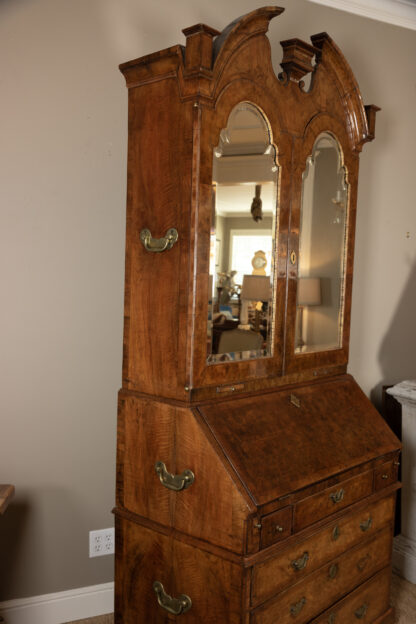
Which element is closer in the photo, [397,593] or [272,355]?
[272,355]

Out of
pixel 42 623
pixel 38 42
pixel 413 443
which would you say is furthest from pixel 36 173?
pixel 413 443

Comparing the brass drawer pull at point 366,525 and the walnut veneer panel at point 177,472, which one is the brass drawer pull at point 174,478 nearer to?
the walnut veneer panel at point 177,472

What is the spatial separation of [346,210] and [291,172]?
0.42 meters

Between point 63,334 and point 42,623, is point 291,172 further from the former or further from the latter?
point 42,623

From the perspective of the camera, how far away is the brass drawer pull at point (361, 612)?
2.15 metres

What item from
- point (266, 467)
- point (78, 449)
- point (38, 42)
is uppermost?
point (38, 42)

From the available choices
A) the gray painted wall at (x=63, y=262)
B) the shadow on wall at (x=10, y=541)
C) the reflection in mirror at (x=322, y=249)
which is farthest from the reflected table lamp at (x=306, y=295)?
the shadow on wall at (x=10, y=541)

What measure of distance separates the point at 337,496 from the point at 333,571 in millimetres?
284

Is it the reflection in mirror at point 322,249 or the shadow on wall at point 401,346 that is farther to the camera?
the shadow on wall at point 401,346

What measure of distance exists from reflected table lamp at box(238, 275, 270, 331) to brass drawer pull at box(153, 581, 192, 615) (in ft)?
2.89

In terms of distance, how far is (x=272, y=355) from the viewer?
198 cm

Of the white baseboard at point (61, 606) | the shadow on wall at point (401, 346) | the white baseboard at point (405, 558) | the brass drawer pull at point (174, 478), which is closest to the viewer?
the brass drawer pull at point (174, 478)

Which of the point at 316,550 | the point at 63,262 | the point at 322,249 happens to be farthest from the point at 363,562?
the point at 63,262

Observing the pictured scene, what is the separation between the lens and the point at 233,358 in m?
1.86
